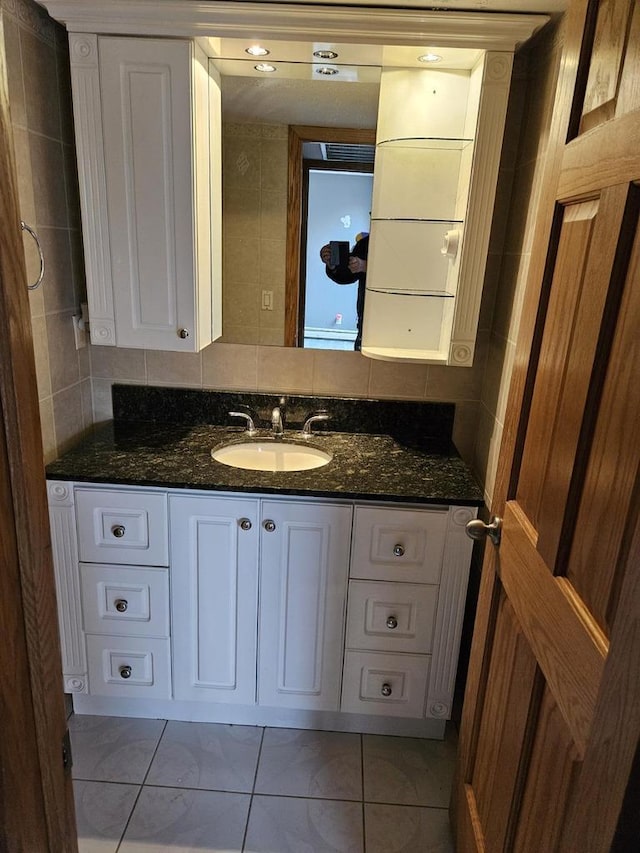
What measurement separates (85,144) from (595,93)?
1.33m

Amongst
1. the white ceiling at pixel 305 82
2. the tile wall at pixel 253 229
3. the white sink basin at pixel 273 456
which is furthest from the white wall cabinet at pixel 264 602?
the white ceiling at pixel 305 82

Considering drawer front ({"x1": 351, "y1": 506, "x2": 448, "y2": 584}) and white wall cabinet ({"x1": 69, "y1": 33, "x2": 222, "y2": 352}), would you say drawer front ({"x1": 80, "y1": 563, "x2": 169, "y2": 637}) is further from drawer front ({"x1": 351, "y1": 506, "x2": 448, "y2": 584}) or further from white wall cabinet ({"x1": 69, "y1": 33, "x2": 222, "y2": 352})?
white wall cabinet ({"x1": 69, "y1": 33, "x2": 222, "y2": 352})

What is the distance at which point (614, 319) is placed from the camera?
0.81m

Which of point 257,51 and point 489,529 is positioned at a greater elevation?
point 257,51

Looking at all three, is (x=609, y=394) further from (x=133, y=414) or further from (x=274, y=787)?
(x=133, y=414)

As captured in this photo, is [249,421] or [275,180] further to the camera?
[249,421]

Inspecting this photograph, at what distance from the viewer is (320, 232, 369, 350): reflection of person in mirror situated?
73.7 inches

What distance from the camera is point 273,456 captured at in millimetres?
1962

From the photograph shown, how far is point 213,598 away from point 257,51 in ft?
5.18

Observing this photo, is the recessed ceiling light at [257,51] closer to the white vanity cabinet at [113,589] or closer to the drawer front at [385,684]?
the white vanity cabinet at [113,589]

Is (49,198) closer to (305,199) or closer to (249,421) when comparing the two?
(305,199)

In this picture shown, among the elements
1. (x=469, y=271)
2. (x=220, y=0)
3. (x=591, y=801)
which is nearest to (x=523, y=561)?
(x=591, y=801)

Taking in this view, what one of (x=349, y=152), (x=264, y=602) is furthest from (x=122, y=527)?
(x=349, y=152)

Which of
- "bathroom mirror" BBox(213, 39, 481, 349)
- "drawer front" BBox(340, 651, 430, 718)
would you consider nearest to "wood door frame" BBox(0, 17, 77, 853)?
"drawer front" BBox(340, 651, 430, 718)
